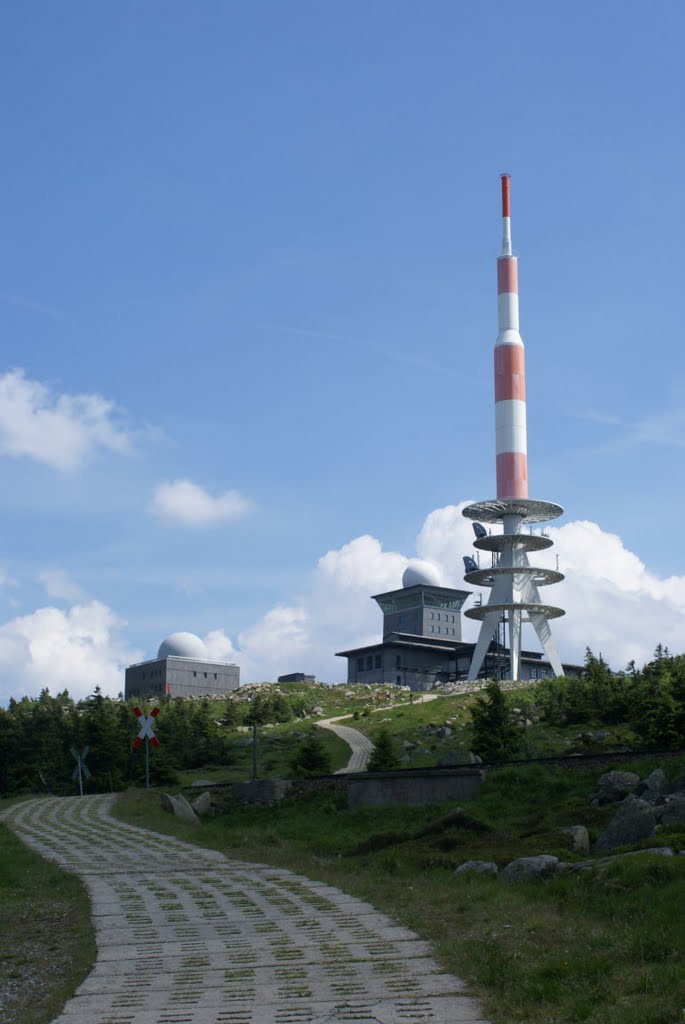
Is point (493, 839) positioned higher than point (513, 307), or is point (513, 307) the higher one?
point (513, 307)

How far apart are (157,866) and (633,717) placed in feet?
91.7

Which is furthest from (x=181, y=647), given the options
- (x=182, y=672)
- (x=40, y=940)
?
(x=40, y=940)

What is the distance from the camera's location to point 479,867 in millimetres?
17562

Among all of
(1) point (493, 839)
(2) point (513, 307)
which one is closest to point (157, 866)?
(1) point (493, 839)

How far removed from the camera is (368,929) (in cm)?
1290

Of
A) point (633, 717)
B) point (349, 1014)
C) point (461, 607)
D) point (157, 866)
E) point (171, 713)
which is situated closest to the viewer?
point (349, 1014)

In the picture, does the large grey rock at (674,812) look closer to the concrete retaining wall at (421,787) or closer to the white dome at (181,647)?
the concrete retaining wall at (421,787)

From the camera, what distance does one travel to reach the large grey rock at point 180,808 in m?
33.3

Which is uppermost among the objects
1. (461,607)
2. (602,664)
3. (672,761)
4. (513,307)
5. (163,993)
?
(513,307)

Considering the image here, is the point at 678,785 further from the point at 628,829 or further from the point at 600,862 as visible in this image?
the point at 600,862

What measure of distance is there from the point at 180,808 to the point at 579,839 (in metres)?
17.1

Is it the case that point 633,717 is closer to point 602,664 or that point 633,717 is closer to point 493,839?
point 602,664

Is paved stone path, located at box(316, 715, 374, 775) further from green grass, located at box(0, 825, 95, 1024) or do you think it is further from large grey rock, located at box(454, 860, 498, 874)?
large grey rock, located at box(454, 860, 498, 874)

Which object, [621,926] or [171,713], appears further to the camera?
[171,713]
